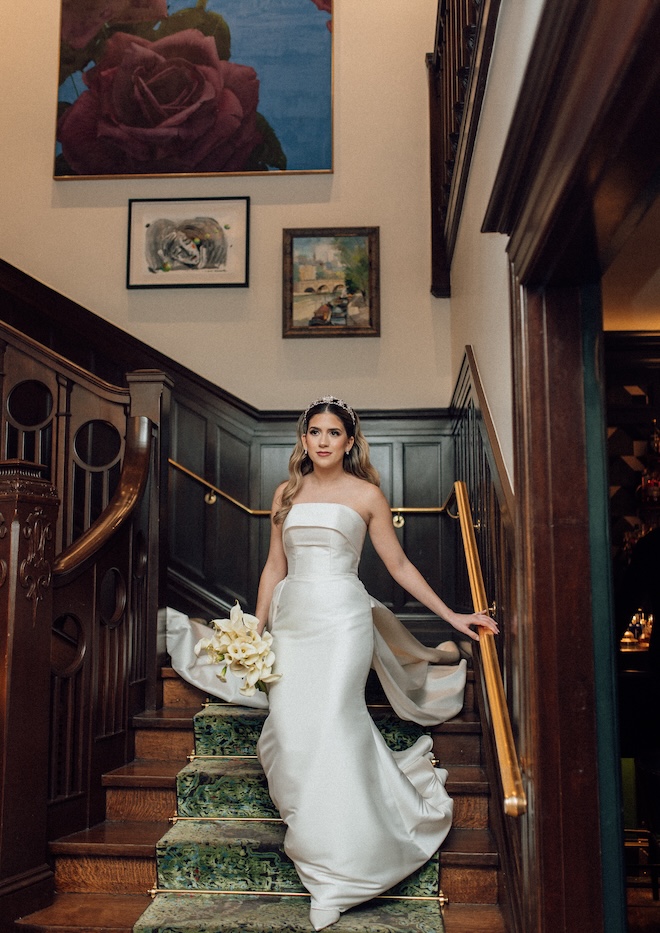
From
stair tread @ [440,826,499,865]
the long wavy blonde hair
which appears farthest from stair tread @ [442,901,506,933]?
the long wavy blonde hair

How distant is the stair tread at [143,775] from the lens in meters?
3.79

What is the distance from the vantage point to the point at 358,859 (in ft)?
10.00

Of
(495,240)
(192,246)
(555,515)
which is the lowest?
(555,515)

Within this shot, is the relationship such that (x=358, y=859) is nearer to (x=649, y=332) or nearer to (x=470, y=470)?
(x=470, y=470)

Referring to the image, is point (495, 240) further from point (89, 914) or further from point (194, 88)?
point (194, 88)

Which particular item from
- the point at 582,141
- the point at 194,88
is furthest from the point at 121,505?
the point at 194,88

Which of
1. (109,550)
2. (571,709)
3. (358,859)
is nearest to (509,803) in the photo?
(571,709)

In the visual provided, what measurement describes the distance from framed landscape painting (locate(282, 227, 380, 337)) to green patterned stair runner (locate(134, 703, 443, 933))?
129 inches

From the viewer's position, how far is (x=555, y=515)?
2641 mm

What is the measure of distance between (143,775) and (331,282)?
391 centimetres

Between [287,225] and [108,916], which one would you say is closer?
[108,916]

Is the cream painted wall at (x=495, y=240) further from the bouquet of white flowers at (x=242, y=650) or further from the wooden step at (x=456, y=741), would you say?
the wooden step at (x=456, y=741)

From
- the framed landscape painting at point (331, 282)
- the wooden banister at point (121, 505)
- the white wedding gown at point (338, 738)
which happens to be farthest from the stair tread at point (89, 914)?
the framed landscape painting at point (331, 282)

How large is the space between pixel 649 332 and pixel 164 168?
3861 mm
